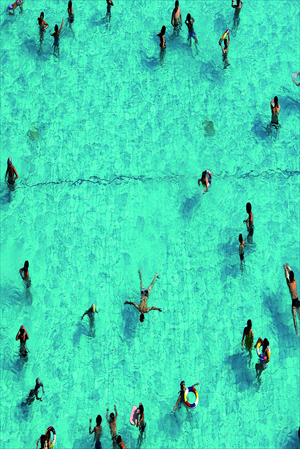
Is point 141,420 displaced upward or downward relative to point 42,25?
downward

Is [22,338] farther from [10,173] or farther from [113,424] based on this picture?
[10,173]

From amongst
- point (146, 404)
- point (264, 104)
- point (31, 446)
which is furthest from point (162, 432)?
point (264, 104)

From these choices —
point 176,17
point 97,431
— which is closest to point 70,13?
point 176,17

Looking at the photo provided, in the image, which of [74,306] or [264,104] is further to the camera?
[264,104]

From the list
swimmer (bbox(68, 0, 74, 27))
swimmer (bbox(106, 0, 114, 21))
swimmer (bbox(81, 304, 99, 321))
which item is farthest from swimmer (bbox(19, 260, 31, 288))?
swimmer (bbox(106, 0, 114, 21))

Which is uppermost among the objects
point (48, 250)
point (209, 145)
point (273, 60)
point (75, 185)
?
point (273, 60)

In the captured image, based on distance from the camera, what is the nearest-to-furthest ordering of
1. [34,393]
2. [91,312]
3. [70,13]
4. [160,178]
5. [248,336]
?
[34,393], [248,336], [91,312], [160,178], [70,13]

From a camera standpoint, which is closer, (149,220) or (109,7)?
(149,220)

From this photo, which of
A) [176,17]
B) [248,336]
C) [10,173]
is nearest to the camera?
[248,336]

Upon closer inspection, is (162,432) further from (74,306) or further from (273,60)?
(273,60)
